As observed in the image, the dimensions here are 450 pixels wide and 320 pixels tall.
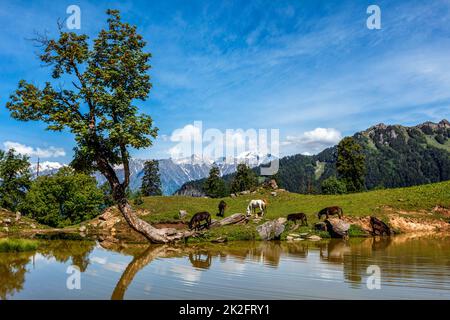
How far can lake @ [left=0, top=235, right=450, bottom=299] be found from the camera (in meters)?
10.7

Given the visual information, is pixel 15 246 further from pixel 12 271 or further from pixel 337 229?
pixel 337 229

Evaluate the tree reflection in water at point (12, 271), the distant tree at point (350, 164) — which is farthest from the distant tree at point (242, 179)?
the tree reflection in water at point (12, 271)

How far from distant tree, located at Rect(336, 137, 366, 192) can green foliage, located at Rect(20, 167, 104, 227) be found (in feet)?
213

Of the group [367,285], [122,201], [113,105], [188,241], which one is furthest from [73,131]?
[367,285]

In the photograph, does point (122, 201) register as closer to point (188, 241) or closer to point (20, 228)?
point (188, 241)

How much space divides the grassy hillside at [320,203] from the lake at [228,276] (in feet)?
71.1

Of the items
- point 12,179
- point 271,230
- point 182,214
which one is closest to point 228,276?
point 271,230

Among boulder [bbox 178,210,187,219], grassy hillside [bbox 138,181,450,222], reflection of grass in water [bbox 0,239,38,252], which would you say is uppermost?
grassy hillside [bbox 138,181,450,222]

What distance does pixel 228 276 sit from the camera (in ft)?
44.9

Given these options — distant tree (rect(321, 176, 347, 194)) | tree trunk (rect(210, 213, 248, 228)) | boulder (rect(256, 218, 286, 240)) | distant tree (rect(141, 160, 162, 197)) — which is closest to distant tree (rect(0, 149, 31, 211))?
distant tree (rect(141, 160, 162, 197))

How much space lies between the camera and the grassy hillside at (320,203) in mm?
40500

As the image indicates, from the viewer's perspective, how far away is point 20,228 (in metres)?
35.8

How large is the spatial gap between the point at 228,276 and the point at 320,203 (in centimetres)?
3572

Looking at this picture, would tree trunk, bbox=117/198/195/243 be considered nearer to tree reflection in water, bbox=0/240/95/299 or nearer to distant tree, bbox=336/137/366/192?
tree reflection in water, bbox=0/240/95/299
